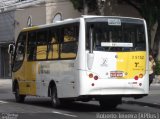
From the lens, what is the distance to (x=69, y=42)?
19.5m

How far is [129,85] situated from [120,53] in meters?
1.11

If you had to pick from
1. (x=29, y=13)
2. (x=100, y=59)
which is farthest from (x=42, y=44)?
(x=29, y=13)

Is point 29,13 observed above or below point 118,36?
above

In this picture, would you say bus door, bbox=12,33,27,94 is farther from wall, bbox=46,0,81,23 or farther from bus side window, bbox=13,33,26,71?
wall, bbox=46,0,81,23

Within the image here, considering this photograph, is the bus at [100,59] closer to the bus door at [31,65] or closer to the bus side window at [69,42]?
the bus side window at [69,42]

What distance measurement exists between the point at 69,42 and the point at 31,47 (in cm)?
342

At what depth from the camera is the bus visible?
60.8 ft

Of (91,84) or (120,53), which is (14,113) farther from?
(120,53)

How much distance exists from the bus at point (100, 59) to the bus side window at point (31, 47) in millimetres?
1825

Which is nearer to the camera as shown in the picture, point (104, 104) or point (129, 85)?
point (129, 85)

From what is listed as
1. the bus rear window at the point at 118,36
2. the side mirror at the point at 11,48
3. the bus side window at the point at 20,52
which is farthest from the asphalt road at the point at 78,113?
the side mirror at the point at 11,48

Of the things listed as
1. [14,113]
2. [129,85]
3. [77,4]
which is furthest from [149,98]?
[77,4]

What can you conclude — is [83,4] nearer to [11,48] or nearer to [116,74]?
[11,48]

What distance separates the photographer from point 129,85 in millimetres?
18875
